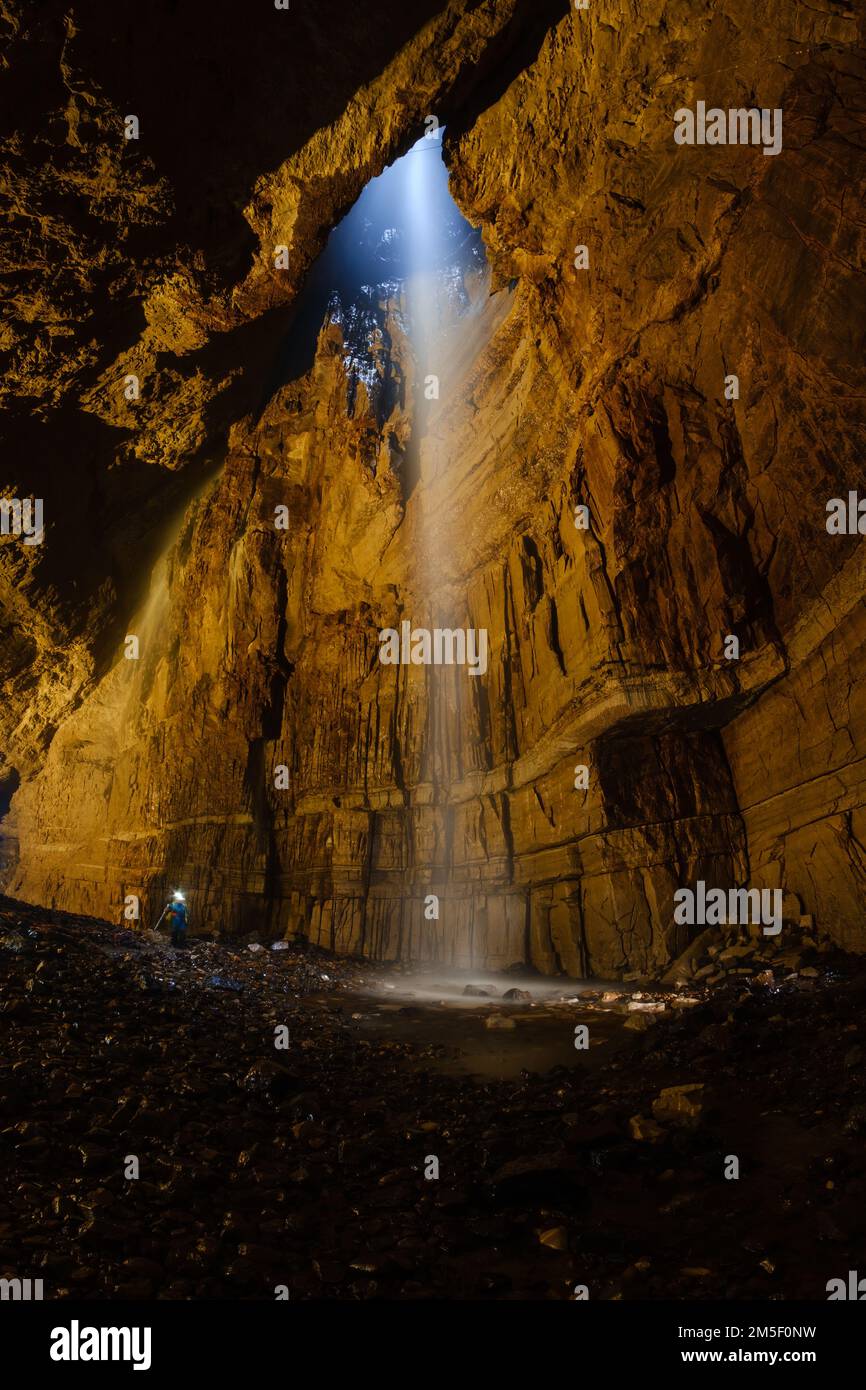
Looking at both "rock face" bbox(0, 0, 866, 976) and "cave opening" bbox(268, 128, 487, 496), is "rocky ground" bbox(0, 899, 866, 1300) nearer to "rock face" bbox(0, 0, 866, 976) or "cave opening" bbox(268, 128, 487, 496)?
"rock face" bbox(0, 0, 866, 976)

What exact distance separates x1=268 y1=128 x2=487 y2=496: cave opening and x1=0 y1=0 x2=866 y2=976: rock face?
62 cm

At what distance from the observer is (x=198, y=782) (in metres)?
23.8

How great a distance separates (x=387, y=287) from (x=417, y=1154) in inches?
1196

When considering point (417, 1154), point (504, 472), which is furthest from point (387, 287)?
point (417, 1154)

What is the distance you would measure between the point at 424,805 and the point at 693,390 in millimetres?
13065

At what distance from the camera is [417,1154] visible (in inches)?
189

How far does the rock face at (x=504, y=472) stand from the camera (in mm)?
10352

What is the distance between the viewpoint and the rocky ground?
330 centimetres

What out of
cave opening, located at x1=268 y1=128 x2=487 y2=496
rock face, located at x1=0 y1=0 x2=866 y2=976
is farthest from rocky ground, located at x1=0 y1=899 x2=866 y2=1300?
cave opening, located at x1=268 y1=128 x2=487 y2=496

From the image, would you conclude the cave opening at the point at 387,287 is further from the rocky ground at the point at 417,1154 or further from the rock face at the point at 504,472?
the rocky ground at the point at 417,1154

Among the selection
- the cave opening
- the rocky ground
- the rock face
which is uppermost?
the cave opening

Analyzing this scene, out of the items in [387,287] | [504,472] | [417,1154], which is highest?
[387,287]

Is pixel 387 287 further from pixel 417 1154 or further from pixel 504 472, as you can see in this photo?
pixel 417 1154

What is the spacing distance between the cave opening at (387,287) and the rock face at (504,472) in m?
0.62
